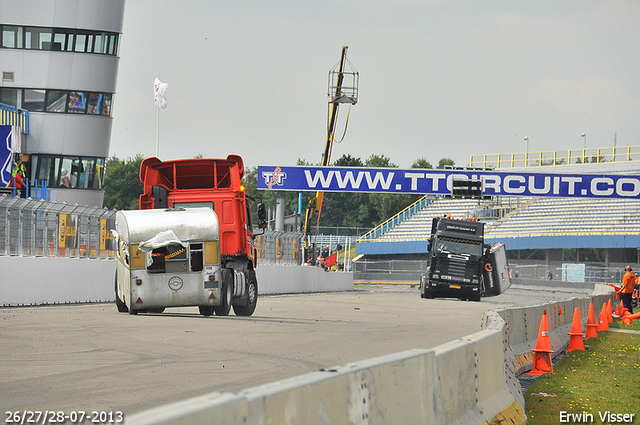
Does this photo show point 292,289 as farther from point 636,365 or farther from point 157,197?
point 636,365

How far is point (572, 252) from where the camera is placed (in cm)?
6700

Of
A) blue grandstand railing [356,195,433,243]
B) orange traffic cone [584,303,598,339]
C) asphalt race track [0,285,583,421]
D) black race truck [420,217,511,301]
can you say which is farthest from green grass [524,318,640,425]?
blue grandstand railing [356,195,433,243]

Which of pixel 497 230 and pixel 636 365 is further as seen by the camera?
pixel 497 230

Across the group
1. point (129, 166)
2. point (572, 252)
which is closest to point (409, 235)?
point (572, 252)

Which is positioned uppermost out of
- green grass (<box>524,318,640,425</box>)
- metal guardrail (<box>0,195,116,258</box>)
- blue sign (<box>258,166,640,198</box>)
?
blue sign (<box>258,166,640,198</box>)

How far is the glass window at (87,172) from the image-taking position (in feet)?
148

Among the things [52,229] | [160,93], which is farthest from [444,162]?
[52,229]

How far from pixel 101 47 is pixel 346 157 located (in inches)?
3261

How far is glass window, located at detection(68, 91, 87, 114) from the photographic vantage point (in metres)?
44.2

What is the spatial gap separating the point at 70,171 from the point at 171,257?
29293mm

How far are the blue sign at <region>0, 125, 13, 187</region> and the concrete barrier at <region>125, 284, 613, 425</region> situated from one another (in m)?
28.2

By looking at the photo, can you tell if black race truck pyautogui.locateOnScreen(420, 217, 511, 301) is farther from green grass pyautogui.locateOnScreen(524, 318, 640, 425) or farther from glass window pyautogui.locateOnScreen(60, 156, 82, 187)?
green grass pyautogui.locateOnScreen(524, 318, 640, 425)

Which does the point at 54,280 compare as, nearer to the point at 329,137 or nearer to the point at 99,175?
the point at 99,175

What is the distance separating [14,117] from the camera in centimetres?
4181
